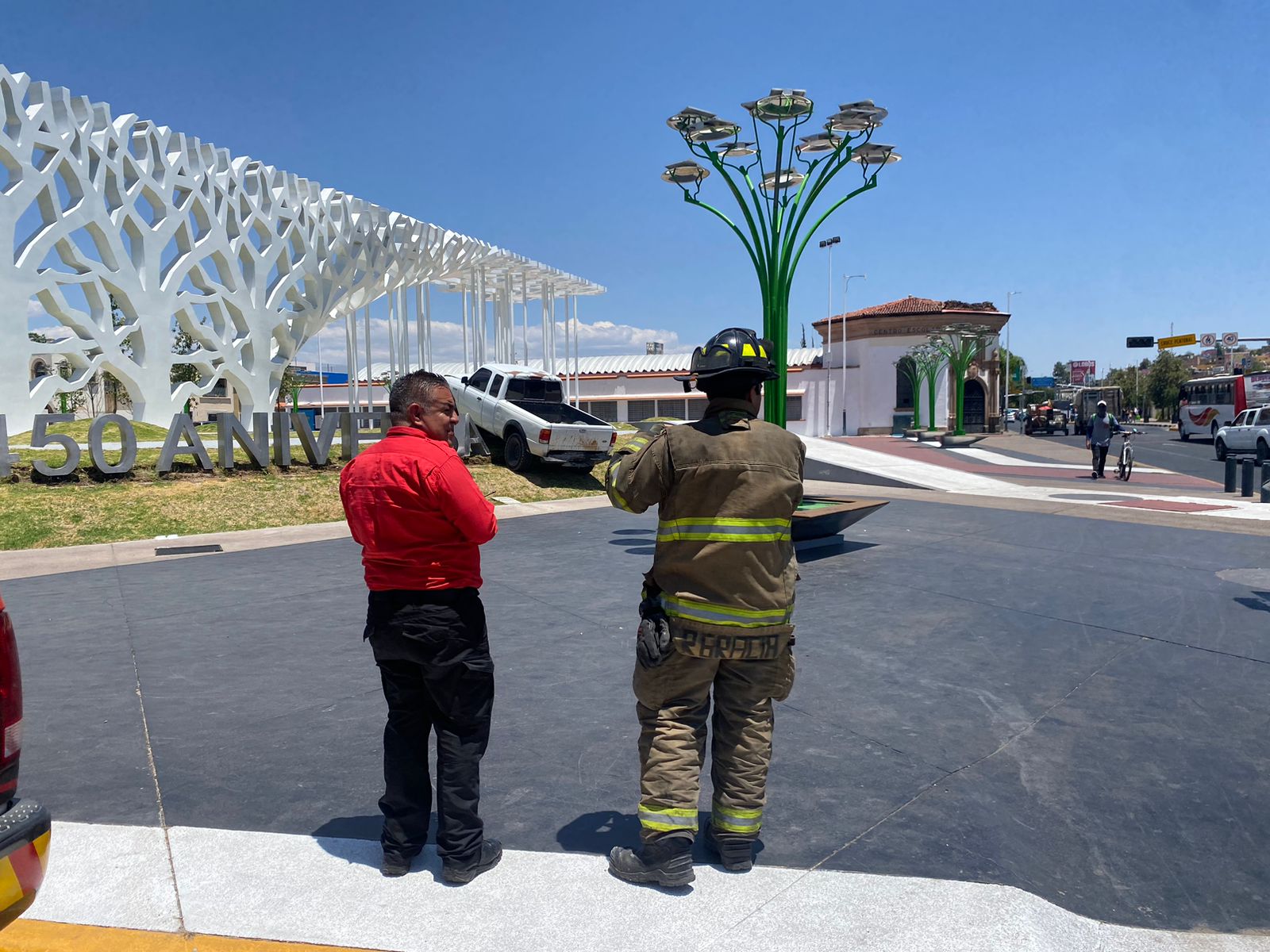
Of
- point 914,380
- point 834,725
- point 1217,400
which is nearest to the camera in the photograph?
point 834,725

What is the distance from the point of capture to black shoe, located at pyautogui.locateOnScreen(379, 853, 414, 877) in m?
3.03

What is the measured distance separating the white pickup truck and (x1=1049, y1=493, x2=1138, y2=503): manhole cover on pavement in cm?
869

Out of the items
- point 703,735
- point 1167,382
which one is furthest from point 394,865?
point 1167,382

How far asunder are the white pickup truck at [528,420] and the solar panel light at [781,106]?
6693 mm

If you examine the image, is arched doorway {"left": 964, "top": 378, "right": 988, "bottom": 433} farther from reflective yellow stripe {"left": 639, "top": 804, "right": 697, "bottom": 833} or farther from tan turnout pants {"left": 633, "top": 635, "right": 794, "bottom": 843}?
reflective yellow stripe {"left": 639, "top": 804, "right": 697, "bottom": 833}

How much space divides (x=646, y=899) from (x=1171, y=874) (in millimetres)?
1856

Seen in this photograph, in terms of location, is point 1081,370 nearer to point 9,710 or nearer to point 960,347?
point 960,347

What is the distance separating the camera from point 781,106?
40.8 feet

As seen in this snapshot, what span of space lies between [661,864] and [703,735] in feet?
1.48

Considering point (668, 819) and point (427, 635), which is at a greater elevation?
point (427, 635)

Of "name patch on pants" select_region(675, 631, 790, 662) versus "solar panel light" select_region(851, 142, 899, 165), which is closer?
"name patch on pants" select_region(675, 631, 790, 662)

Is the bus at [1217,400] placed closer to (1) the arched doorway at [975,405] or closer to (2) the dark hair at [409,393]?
(1) the arched doorway at [975,405]

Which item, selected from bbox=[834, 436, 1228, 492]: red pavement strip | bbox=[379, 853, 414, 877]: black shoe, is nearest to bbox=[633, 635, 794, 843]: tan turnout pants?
bbox=[379, 853, 414, 877]: black shoe

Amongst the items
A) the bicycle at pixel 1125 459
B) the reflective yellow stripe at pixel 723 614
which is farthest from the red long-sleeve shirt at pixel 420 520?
the bicycle at pixel 1125 459
